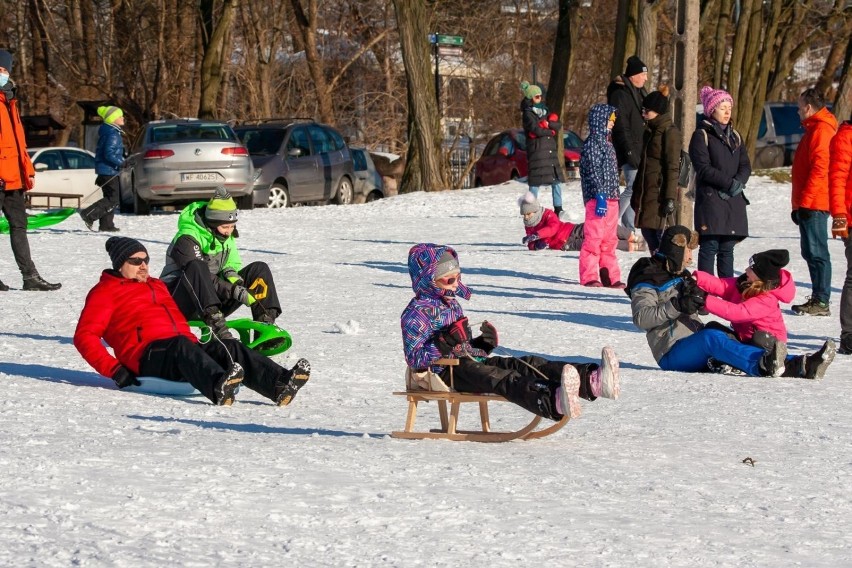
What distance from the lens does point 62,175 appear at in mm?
29547

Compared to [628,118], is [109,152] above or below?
below

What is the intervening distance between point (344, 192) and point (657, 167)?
13.4 metres

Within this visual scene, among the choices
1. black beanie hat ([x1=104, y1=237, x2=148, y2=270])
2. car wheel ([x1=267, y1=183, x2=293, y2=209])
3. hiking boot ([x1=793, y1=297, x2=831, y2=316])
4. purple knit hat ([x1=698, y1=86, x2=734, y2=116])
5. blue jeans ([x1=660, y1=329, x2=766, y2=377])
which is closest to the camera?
black beanie hat ([x1=104, y1=237, x2=148, y2=270])

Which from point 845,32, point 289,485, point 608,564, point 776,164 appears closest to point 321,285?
point 289,485

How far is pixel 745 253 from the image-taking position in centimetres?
1705

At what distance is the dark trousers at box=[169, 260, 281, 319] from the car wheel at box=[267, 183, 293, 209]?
560 inches

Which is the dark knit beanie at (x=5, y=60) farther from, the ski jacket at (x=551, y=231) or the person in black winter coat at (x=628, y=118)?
the ski jacket at (x=551, y=231)

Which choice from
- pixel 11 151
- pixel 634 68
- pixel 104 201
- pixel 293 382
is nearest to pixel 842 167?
pixel 634 68

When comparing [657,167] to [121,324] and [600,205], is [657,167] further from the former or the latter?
[121,324]

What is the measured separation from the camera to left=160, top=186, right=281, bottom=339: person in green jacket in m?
9.06

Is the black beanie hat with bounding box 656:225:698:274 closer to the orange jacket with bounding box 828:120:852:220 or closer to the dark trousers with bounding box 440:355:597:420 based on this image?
the orange jacket with bounding box 828:120:852:220

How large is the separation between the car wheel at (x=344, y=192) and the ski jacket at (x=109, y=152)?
727cm

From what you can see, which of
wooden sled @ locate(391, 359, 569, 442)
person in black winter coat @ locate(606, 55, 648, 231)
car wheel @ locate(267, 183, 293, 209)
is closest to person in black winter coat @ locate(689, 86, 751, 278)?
person in black winter coat @ locate(606, 55, 648, 231)

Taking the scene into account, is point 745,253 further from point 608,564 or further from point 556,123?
point 608,564
